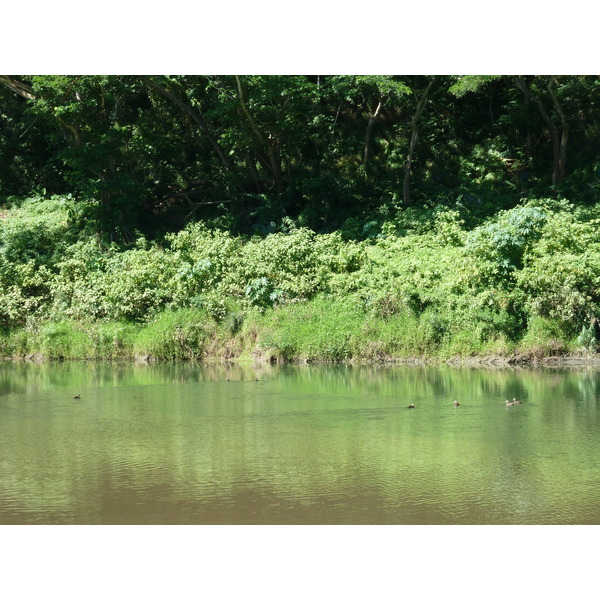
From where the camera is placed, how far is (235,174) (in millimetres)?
25781

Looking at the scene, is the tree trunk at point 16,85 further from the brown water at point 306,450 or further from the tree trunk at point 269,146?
the brown water at point 306,450

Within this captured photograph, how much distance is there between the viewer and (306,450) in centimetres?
988

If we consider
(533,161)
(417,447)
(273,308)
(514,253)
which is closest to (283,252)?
(273,308)

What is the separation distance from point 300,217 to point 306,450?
1455cm

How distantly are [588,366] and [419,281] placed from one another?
407 cm

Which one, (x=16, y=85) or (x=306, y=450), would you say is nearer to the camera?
(x=306, y=450)

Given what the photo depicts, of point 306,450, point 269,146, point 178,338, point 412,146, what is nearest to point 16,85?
point 269,146

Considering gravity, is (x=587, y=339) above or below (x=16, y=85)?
below

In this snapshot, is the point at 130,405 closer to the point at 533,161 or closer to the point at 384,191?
the point at 384,191

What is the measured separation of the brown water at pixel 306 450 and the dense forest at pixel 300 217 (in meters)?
2.44

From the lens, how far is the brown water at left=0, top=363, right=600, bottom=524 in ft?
24.8

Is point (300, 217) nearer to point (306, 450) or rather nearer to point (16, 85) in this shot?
point (16, 85)

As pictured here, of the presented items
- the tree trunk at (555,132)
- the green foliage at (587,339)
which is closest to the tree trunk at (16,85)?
the tree trunk at (555,132)

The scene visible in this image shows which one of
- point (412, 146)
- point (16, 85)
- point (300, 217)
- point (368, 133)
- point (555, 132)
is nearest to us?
point (555, 132)
